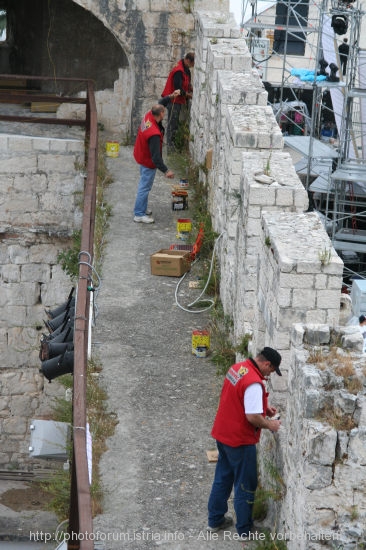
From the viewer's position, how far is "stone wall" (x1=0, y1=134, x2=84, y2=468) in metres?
12.0

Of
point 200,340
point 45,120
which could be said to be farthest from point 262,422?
point 45,120

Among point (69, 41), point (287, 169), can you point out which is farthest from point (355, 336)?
point (69, 41)

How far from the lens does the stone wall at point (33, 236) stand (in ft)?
39.3

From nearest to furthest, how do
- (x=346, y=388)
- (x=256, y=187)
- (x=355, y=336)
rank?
(x=346, y=388)
(x=355, y=336)
(x=256, y=187)

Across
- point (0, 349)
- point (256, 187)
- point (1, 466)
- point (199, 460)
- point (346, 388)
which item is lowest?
point (1, 466)

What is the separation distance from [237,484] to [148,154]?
5.69 metres

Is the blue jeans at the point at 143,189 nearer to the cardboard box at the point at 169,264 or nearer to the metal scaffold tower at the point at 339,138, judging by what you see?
the cardboard box at the point at 169,264

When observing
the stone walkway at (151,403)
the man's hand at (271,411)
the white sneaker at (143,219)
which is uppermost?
the man's hand at (271,411)

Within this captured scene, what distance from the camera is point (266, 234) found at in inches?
271

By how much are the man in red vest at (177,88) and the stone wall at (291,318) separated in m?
3.09

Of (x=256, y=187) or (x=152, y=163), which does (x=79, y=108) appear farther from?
(x=256, y=187)

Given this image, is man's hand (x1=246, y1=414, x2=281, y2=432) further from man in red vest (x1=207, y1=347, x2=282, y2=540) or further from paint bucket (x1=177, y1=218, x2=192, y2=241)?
paint bucket (x1=177, y1=218, x2=192, y2=241)

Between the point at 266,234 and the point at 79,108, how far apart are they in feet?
26.7

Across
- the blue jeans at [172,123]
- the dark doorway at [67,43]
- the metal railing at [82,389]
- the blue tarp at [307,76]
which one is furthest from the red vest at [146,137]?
the blue tarp at [307,76]
